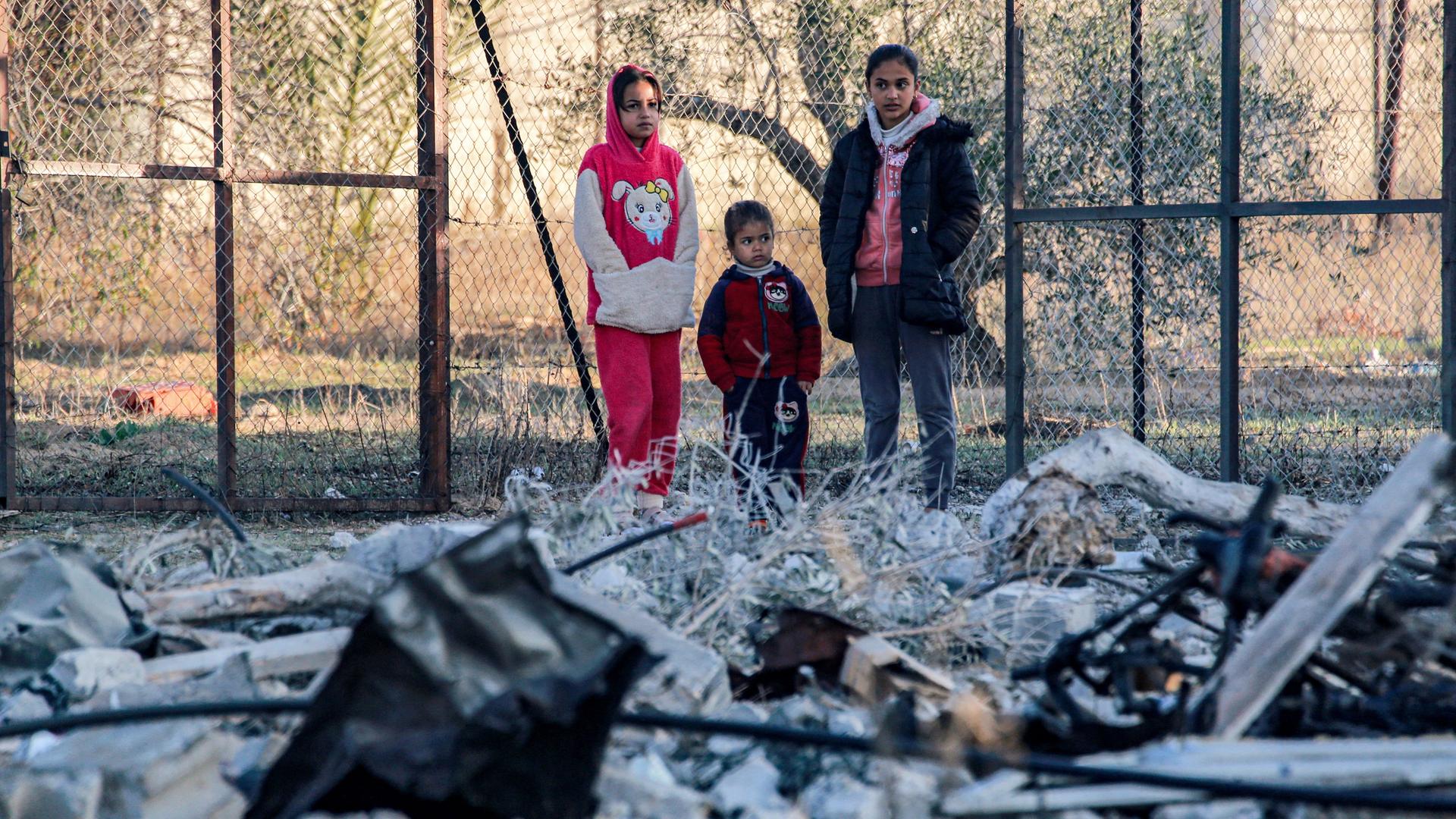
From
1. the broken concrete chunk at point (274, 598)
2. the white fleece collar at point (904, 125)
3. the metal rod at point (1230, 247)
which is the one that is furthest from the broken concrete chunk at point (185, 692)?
the metal rod at point (1230, 247)

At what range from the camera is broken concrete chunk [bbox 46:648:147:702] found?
2.53m

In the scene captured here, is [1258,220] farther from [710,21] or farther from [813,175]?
[710,21]

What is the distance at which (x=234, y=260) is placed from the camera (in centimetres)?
528

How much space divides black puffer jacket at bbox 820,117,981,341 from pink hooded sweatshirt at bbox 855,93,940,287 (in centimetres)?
3

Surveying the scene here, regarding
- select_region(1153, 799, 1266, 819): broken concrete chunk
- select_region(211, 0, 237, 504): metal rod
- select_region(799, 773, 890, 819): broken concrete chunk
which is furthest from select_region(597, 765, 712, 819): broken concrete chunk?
select_region(211, 0, 237, 504): metal rod

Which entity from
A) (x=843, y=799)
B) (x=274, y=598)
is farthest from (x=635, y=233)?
(x=843, y=799)

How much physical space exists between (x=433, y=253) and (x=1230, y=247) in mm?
3312

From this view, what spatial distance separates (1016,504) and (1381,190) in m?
3.88

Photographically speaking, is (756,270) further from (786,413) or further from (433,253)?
(433,253)

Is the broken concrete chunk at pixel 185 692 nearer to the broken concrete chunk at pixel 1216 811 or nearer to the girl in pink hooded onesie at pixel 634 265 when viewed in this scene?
the broken concrete chunk at pixel 1216 811

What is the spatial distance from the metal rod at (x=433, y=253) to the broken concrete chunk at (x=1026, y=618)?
119 inches

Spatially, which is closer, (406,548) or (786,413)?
(406,548)

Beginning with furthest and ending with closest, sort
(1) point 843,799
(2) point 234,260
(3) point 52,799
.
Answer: (2) point 234,260
(1) point 843,799
(3) point 52,799

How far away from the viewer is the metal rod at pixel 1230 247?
4.75m
